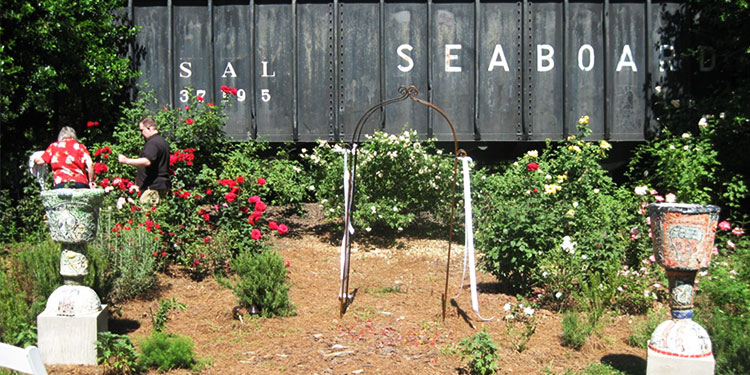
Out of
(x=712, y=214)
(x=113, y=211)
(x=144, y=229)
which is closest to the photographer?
(x=712, y=214)

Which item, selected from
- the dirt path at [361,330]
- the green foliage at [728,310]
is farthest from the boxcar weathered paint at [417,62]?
the green foliage at [728,310]

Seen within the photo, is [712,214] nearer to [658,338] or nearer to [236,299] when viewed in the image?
[658,338]

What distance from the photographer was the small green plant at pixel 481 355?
453 cm

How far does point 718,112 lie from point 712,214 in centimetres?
502

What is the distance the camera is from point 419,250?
26.5ft

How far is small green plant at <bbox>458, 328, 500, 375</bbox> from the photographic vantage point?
453 cm

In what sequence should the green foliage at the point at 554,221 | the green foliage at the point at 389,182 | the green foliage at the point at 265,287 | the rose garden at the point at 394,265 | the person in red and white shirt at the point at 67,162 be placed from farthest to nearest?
the green foliage at the point at 389,182
the person in red and white shirt at the point at 67,162
the green foliage at the point at 554,221
the green foliage at the point at 265,287
the rose garden at the point at 394,265

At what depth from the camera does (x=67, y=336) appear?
468 centimetres

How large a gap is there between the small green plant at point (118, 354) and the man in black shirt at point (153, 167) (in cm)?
310

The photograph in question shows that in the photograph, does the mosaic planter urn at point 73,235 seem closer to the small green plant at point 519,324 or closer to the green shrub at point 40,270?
the green shrub at point 40,270

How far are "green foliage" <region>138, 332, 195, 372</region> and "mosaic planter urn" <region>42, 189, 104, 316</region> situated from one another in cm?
50

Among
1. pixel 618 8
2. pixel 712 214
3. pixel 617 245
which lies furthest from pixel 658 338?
pixel 618 8

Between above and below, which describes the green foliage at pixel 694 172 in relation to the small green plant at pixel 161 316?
above

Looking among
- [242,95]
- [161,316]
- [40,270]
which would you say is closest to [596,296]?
[161,316]
